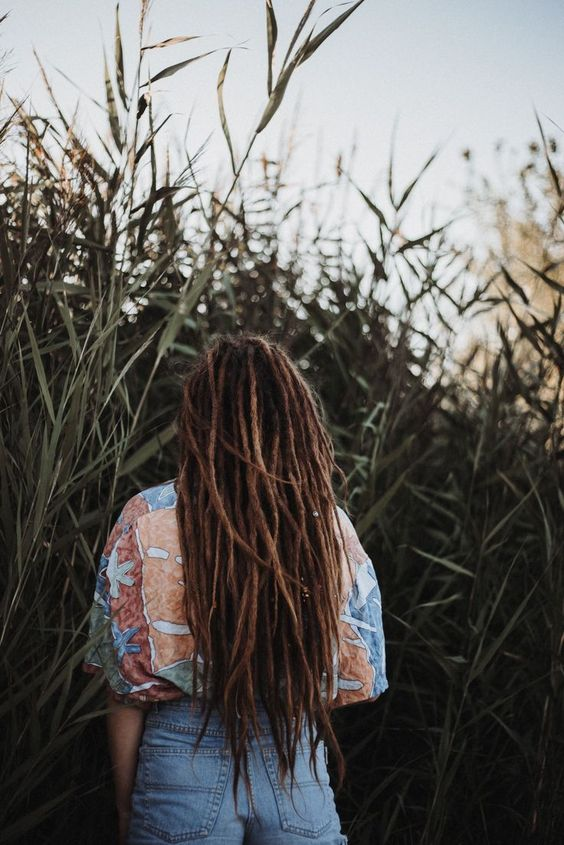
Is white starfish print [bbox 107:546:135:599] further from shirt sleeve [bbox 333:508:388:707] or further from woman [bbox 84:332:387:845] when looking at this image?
shirt sleeve [bbox 333:508:388:707]

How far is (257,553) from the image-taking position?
3.90ft

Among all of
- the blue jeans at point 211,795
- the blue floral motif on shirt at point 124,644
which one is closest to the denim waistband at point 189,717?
the blue jeans at point 211,795

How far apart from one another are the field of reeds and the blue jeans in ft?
0.47

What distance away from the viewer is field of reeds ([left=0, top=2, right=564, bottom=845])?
53.4 inches

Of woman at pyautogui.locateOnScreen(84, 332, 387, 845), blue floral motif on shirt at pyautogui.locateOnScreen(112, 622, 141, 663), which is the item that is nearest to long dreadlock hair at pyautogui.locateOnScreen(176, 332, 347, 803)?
woman at pyautogui.locateOnScreen(84, 332, 387, 845)

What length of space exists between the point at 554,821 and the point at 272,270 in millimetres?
1923

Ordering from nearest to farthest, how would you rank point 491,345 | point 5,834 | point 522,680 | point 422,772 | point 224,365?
1. point 5,834
2. point 224,365
3. point 422,772
4. point 522,680
5. point 491,345

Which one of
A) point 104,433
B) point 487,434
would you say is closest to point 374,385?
point 487,434

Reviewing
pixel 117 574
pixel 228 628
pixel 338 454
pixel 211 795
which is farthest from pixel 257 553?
pixel 338 454

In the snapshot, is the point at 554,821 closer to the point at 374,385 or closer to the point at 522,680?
the point at 522,680

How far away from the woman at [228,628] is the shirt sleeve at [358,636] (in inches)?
1.9

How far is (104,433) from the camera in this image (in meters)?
1.78

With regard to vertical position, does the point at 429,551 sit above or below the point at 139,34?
below

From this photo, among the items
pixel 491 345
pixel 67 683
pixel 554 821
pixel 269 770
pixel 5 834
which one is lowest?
pixel 554 821
